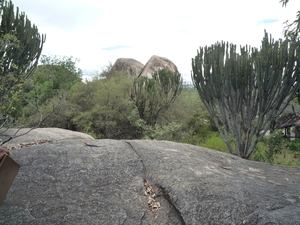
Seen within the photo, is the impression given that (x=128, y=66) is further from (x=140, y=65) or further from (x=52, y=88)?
(x=52, y=88)

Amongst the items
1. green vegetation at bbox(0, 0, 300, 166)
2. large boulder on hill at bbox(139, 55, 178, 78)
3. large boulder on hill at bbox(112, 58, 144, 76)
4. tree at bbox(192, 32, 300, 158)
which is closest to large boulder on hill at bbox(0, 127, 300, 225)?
green vegetation at bbox(0, 0, 300, 166)

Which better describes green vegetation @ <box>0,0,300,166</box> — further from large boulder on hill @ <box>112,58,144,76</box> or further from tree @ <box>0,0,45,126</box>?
large boulder on hill @ <box>112,58,144,76</box>

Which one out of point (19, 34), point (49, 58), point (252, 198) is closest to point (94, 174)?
point (252, 198)

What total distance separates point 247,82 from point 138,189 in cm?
625

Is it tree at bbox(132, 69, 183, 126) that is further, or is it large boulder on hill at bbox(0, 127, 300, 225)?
tree at bbox(132, 69, 183, 126)

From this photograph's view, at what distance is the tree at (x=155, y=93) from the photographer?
19516 mm

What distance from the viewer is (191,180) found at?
218 inches

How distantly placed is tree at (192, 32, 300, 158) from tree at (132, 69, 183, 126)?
782 cm

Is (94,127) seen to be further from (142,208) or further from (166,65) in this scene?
(142,208)

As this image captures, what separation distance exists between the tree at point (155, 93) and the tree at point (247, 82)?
7.82m

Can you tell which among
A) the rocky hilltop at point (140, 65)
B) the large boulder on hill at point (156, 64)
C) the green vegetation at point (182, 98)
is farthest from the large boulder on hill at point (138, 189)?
the rocky hilltop at point (140, 65)

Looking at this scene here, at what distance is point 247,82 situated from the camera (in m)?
10.4

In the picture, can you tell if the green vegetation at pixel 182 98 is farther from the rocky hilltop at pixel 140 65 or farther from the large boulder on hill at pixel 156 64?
the rocky hilltop at pixel 140 65

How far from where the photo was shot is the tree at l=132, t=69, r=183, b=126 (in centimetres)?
1952
